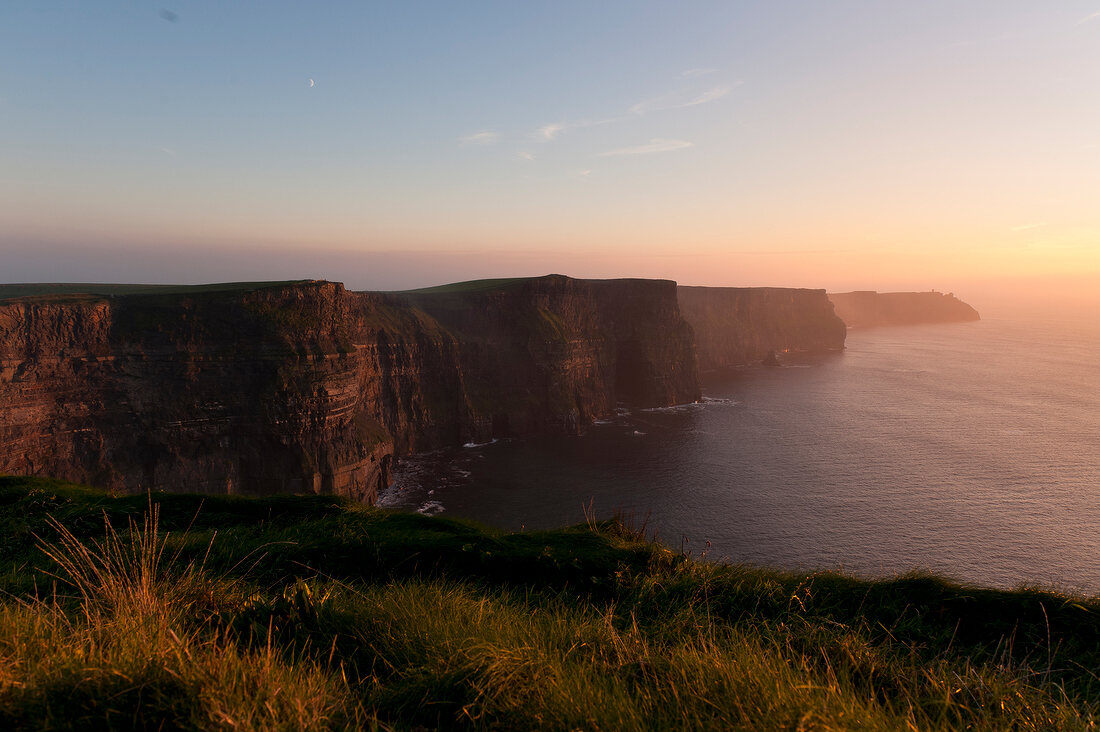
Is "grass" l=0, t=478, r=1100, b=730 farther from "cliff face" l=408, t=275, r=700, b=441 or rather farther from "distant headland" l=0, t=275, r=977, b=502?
"cliff face" l=408, t=275, r=700, b=441

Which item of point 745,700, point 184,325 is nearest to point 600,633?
point 745,700

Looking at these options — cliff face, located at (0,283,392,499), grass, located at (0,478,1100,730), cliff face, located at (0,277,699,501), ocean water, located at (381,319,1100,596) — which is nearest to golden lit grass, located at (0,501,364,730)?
grass, located at (0,478,1100,730)

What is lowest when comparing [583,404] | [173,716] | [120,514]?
[583,404]

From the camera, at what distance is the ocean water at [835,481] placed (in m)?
40.1

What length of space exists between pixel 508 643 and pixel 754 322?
170 metres

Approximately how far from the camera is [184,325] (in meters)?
43.8

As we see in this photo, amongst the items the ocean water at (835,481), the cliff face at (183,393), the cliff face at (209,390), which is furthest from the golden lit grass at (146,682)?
the cliff face at (183,393)

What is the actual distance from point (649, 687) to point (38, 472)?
53113mm

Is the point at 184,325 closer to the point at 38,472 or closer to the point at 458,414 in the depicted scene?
the point at 38,472

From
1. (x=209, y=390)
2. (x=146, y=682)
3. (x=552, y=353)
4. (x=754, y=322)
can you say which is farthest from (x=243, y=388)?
(x=754, y=322)

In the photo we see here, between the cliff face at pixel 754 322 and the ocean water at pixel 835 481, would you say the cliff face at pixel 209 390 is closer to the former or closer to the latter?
the ocean water at pixel 835 481

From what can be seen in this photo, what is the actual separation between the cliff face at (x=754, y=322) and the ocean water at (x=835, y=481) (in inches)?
1846

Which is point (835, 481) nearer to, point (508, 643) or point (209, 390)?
point (508, 643)

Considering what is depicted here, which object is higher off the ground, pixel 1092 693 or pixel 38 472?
pixel 1092 693
